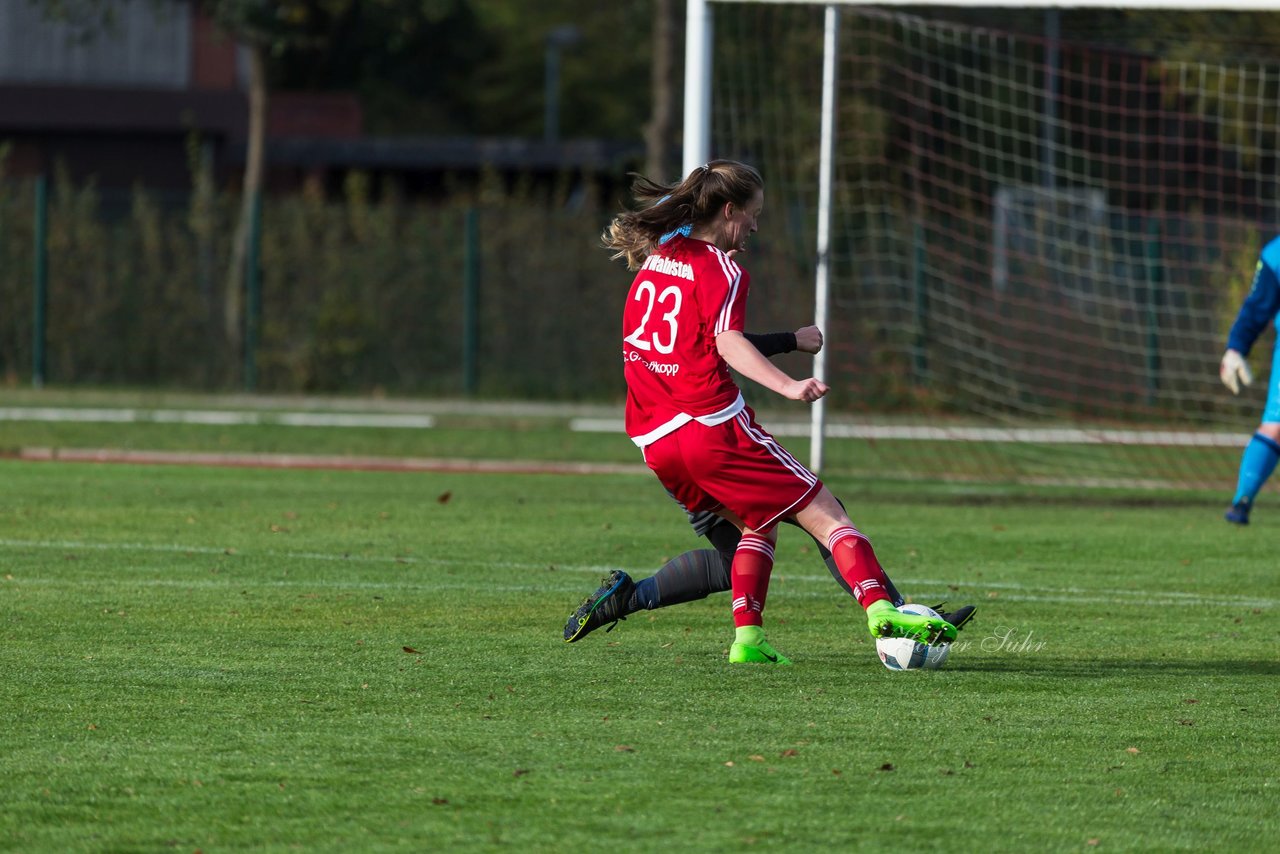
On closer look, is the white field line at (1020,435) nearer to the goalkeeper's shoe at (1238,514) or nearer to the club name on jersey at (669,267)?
the goalkeeper's shoe at (1238,514)

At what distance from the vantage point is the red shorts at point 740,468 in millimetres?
6520

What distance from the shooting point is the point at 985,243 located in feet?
73.8

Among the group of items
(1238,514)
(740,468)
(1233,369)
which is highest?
(740,468)

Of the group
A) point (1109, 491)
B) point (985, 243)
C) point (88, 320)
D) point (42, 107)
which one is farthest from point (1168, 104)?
point (42, 107)

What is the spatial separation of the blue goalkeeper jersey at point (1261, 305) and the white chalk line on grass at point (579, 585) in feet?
8.89

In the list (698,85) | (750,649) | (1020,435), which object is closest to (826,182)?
(698,85)

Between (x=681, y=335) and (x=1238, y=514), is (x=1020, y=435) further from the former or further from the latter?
(x=681, y=335)

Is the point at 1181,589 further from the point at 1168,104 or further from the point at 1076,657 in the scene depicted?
the point at 1168,104

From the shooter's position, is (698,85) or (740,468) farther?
(698,85)

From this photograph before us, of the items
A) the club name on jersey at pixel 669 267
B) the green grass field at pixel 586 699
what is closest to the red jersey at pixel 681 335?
the club name on jersey at pixel 669 267

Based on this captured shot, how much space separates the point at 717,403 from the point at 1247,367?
545 centimetres

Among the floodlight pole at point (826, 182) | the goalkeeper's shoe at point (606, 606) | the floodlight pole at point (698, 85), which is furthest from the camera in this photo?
the floodlight pole at point (826, 182)

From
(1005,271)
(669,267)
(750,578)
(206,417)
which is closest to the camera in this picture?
(669,267)

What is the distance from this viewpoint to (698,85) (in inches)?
540
